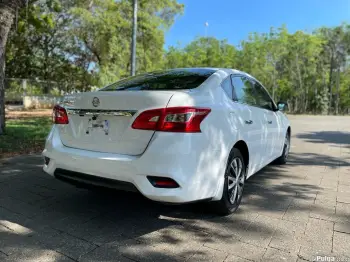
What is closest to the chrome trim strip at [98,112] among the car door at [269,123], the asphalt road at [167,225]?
the asphalt road at [167,225]

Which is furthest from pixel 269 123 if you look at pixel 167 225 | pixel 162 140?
pixel 162 140

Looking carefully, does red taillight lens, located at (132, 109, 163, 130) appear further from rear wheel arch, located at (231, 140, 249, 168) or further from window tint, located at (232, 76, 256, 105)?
window tint, located at (232, 76, 256, 105)

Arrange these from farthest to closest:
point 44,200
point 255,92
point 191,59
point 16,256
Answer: point 191,59 < point 255,92 < point 44,200 < point 16,256

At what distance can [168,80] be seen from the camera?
368cm

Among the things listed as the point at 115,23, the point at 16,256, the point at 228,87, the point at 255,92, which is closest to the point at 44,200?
the point at 16,256

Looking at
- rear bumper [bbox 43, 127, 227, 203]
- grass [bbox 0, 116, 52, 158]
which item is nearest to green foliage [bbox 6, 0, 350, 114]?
grass [bbox 0, 116, 52, 158]

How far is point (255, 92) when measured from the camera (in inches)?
176

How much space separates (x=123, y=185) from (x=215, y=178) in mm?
843

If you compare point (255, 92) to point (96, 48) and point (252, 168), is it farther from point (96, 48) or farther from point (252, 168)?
point (96, 48)

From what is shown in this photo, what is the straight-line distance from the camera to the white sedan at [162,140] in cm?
271

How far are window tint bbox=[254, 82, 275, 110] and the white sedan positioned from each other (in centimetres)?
86

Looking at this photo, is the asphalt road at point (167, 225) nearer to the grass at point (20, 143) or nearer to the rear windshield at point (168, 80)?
the rear windshield at point (168, 80)

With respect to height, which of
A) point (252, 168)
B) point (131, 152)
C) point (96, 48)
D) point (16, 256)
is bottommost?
point (16, 256)

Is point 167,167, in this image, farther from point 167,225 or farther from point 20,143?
point 20,143
